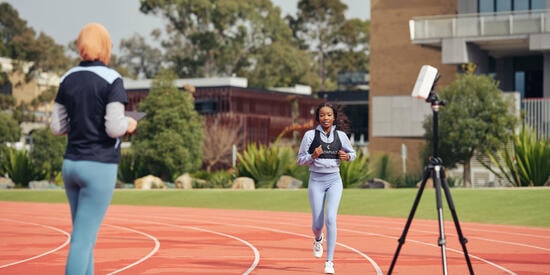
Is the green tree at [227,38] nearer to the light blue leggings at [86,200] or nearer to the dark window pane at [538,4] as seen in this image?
the dark window pane at [538,4]

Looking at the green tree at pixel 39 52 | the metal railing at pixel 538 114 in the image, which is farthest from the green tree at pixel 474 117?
the green tree at pixel 39 52

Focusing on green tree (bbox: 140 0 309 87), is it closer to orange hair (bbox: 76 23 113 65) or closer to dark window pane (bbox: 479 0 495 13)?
dark window pane (bbox: 479 0 495 13)

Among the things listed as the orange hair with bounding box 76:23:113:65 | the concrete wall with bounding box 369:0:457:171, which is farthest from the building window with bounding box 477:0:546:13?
the orange hair with bounding box 76:23:113:65

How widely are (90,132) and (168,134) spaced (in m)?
47.2

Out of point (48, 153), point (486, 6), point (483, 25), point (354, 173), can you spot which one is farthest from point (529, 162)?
point (48, 153)

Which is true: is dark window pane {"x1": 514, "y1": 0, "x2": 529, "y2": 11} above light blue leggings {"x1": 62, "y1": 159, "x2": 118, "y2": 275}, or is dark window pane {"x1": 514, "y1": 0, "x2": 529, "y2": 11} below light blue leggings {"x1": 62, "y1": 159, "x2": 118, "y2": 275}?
above

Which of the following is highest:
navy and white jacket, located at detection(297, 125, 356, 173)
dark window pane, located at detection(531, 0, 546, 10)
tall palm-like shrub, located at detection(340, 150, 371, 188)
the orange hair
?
dark window pane, located at detection(531, 0, 546, 10)

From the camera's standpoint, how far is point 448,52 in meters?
48.0

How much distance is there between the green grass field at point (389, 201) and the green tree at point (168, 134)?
484 inches

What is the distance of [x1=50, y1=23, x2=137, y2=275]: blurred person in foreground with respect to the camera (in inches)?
319

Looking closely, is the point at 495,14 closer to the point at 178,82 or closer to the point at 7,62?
the point at 178,82

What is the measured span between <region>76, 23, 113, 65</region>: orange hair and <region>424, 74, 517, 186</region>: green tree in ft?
112

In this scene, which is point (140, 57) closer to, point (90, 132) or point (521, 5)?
point (521, 5)

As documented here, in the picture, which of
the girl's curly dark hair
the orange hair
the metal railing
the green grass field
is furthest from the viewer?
the metal railing
